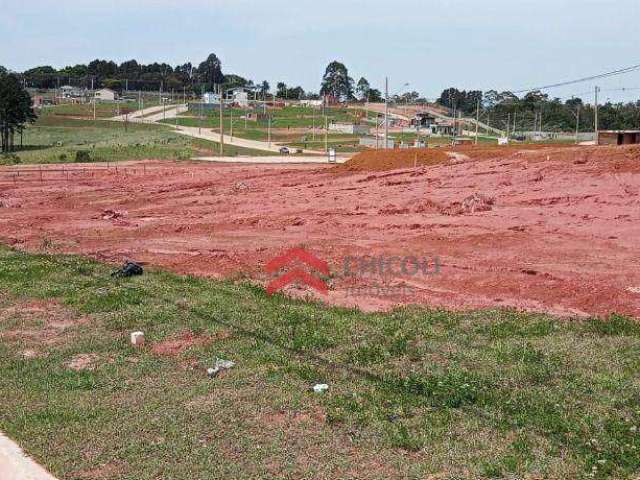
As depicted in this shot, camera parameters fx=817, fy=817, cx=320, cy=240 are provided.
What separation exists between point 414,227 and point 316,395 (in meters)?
11.8

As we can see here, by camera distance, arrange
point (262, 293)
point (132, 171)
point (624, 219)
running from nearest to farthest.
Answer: point (262, 293)
point (624, 219)
point (132, 171)

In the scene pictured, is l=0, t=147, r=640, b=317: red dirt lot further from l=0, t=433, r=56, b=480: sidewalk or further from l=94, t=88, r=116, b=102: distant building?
l=94, t=88, r=116, b=102: distant building

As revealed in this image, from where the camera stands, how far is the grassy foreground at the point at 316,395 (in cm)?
602

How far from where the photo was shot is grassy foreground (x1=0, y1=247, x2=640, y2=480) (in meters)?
6.02

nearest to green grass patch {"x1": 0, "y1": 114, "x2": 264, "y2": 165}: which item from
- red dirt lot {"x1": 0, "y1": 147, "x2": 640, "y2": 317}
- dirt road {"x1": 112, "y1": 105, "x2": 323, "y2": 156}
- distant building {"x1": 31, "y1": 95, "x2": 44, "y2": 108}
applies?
dirt road {"x1": 112, "y1": 105, "x2": 323, "y2": 156}

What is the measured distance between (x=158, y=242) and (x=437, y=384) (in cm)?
1192

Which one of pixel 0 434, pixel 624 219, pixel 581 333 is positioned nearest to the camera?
pixel 0 434

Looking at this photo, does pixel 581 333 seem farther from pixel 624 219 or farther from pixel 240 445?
pixel 624 219

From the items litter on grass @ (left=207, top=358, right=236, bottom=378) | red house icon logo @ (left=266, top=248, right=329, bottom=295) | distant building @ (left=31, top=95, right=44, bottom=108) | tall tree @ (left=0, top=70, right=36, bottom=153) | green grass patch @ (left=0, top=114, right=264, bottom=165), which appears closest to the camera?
litter on grass @ (left=207, top=358, right=236, bottom=378)

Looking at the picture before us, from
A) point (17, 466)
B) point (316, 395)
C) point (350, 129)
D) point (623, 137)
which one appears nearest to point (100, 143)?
point (350, 129)

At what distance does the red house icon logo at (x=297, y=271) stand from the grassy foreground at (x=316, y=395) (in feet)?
4.33

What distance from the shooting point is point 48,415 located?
23.5 feet

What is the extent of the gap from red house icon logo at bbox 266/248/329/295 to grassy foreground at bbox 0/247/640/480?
4.33ft

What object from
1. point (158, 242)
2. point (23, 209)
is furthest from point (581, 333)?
point (23, 209)
